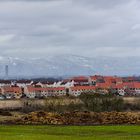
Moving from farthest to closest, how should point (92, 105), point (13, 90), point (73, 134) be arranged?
1. point (13, 90)
2. point (92, 105)
3. point (73, 134)

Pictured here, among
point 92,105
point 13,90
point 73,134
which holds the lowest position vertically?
point 73,134

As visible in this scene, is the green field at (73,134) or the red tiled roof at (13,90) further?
the red tiled roof at (13,90)

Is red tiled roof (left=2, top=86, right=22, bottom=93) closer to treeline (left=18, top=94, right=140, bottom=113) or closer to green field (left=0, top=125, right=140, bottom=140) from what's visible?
treeline (left=18, top=94, right=140, bottom=113)

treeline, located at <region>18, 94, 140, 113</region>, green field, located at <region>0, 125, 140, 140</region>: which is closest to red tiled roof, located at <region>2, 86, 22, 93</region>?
treeline, located at <region>18, 94, 140, 113</region>

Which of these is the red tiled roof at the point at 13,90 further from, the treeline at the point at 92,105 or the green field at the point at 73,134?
the green field at the point at 73,134

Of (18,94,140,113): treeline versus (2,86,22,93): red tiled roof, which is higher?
(2,86,22,93): red tiled roof

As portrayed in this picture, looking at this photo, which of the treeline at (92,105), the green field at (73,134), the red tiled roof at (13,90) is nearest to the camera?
the green field at (73,134)

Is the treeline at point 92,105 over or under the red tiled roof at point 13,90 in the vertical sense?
under

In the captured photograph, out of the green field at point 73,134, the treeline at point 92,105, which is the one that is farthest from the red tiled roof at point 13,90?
the green field at point 73,134

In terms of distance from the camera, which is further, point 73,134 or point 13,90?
point 13,90

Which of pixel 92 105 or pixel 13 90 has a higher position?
pixel 13 90

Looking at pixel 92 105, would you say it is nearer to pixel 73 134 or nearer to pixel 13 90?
pixel 73 134

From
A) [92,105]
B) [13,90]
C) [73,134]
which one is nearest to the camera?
[73,134]

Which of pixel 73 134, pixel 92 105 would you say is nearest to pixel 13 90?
pixel 92 105
